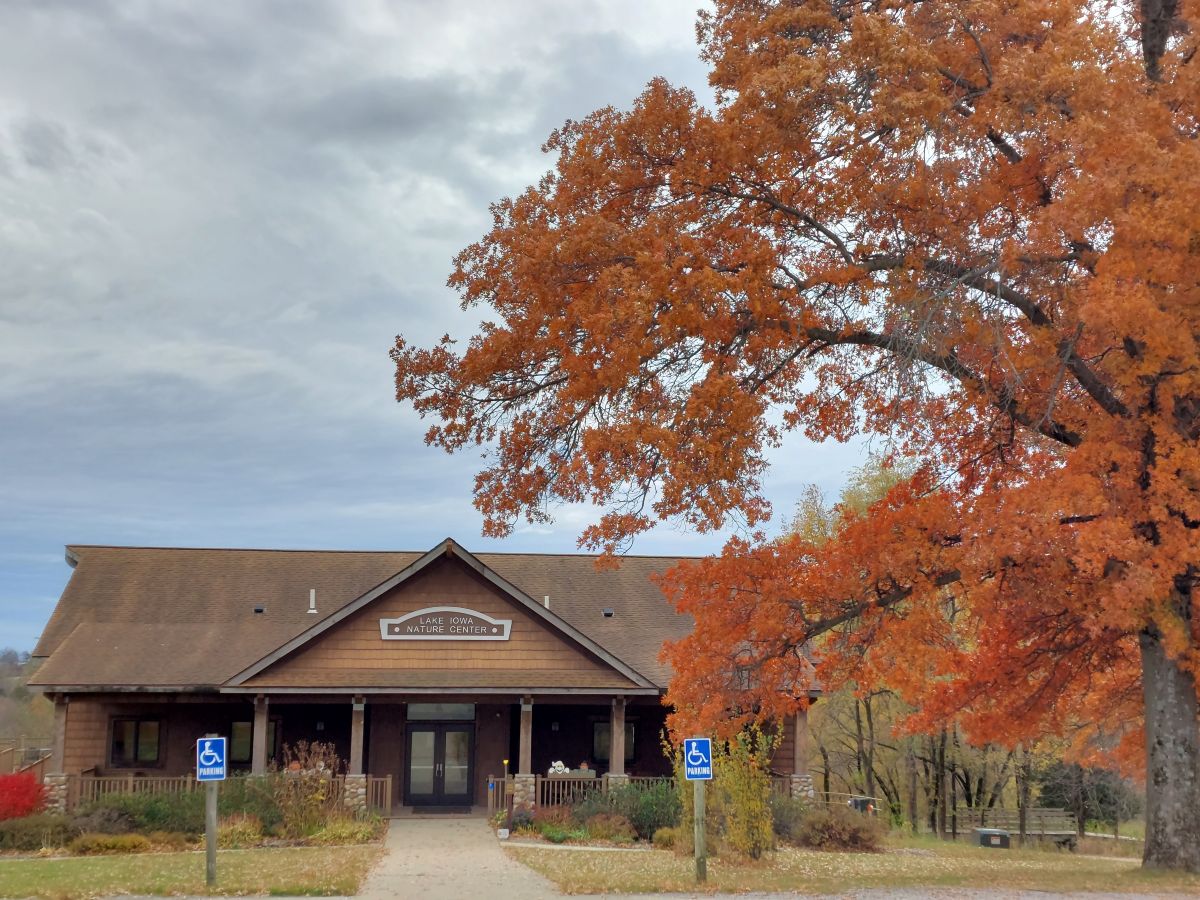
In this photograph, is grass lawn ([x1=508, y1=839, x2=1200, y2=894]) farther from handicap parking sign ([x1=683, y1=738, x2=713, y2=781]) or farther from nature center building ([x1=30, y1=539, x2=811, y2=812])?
nature center building ([x1=30, y1=539, x2=811, y2=812])

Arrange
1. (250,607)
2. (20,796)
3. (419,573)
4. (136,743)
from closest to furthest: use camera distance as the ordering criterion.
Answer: (20,796)
(419,573)
(136,743)
(250,607)

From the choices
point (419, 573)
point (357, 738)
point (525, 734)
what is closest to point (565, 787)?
point (525, 734)

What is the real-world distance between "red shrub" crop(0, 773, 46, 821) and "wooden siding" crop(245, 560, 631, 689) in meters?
4.79

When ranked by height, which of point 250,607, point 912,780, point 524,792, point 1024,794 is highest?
point 250,607

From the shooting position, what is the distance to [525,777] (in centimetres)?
2331

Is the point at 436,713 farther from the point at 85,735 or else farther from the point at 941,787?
the point at 941,787

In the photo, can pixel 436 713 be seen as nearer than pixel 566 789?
No

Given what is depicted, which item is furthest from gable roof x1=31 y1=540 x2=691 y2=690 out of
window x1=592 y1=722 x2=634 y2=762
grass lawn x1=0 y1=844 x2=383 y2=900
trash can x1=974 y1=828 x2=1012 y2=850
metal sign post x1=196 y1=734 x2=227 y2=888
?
trash can x1=974 y1=828 x2=1012 y2=850

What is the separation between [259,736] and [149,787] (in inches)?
102

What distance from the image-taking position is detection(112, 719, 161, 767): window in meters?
26.2

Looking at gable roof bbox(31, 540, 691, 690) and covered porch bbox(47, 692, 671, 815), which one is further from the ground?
gable roof bbox(31, 540, 691, 690)

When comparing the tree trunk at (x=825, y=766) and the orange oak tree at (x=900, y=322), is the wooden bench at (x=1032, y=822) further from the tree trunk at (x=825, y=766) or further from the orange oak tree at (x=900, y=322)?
the orange oak tree at (x=900, y=322)

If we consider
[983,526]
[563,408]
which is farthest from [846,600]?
[563,408]

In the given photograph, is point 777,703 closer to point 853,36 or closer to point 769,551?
point 769,551
